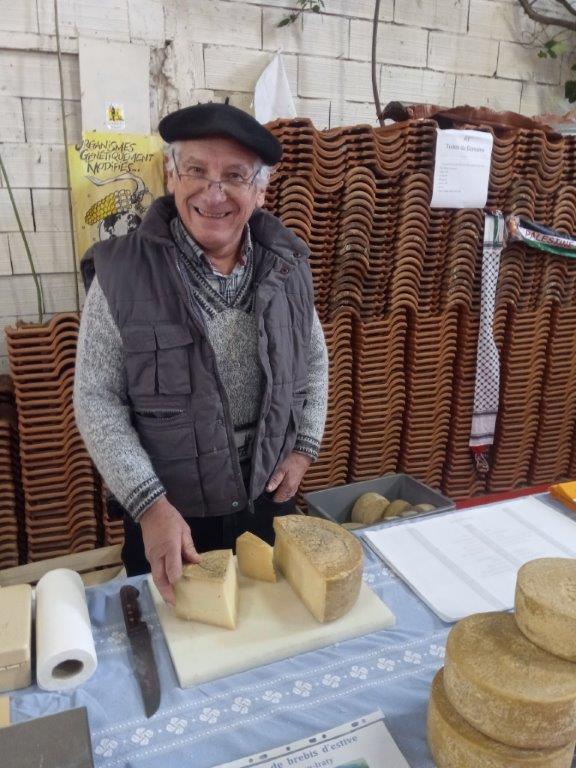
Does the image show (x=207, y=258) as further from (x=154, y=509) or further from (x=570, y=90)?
(x=570, y=90)

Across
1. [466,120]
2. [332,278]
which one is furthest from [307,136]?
[466,120]

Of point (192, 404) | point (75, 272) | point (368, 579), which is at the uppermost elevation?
point (75, 272)

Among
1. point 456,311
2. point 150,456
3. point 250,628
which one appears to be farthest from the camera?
point 456,311

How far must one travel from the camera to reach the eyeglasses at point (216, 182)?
5.31ft

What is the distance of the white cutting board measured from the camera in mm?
1183

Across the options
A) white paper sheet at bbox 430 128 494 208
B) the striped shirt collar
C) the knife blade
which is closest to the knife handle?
the knife blade

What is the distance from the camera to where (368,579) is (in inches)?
57.8

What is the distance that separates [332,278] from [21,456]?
63.3 inches

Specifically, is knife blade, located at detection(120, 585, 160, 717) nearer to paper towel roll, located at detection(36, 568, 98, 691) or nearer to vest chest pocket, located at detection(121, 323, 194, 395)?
paper towel roll, located at detection(36, 568, 98, 691)

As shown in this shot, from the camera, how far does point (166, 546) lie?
54.1 inches

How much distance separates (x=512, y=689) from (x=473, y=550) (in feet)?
2.30

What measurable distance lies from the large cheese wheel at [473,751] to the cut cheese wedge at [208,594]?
1.54 feet

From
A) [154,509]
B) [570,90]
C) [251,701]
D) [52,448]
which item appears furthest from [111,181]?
[570,90]

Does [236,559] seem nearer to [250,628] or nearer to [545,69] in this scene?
[250,628]
